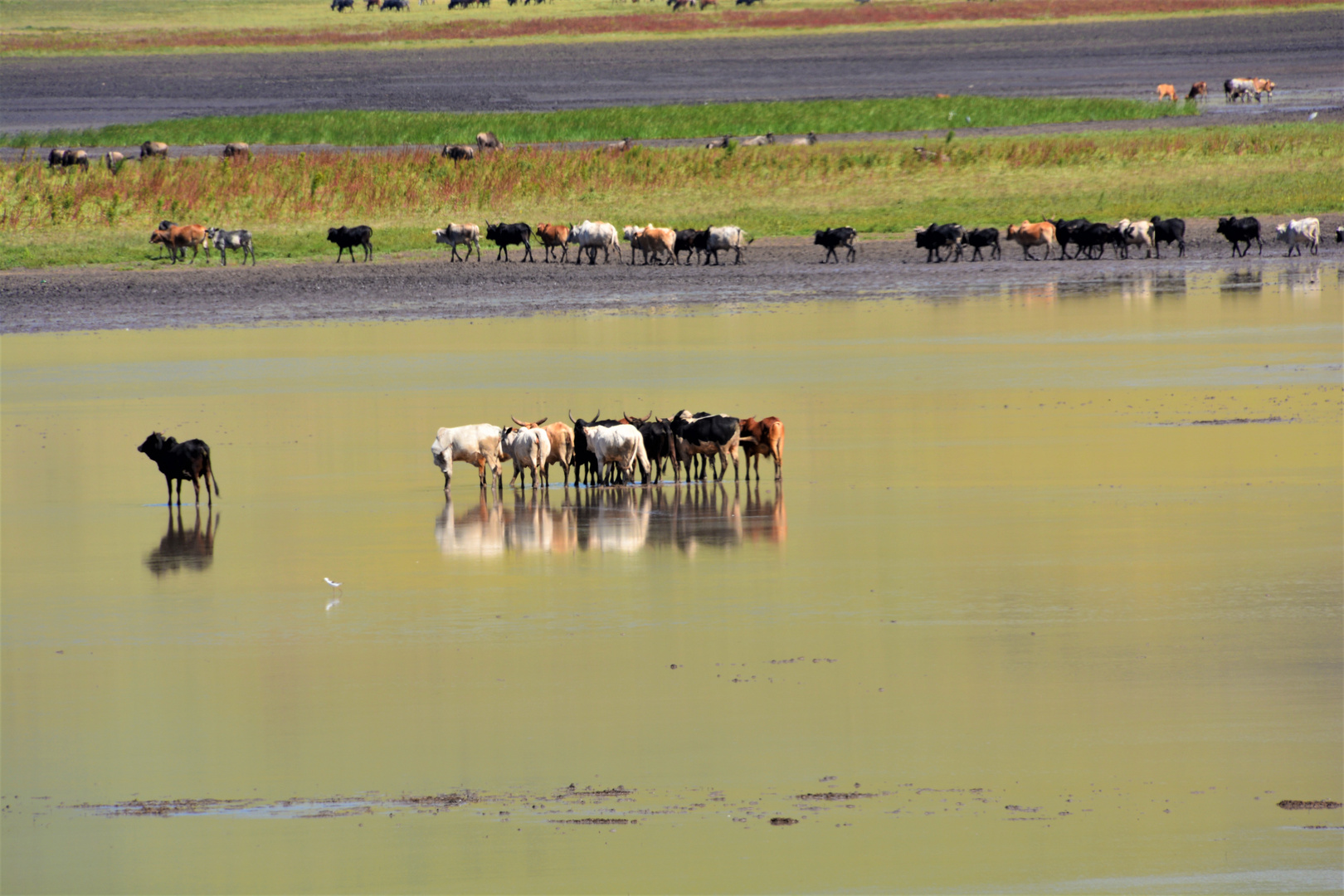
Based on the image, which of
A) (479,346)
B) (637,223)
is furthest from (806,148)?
(479,346)

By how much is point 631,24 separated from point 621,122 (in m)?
42.2

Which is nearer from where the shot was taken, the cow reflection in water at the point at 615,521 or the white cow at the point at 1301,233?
the cow reflection in water at the point at 615,521

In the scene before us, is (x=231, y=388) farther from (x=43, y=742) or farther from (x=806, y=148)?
(x=806, y=148)

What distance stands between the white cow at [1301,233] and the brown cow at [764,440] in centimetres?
2357

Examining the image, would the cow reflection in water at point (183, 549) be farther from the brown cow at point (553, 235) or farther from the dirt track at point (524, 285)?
the brown cow at point (553, 235)

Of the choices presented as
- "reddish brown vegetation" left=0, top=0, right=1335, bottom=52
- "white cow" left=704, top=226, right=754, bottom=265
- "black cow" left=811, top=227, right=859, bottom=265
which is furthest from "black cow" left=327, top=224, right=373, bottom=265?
"reddish brown vegetation" left=0, top=0, right=1335, bottom=52

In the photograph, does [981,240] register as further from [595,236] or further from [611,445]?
[611,445]

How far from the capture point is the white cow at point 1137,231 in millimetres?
38469

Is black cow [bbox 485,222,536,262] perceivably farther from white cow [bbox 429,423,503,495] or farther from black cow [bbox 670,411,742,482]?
black cow [bbox 670,411,742,482]

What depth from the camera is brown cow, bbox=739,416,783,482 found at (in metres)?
16.7

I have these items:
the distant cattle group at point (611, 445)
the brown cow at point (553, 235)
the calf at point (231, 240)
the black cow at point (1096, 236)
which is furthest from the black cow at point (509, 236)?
the distant cattle group at point (611, 445)

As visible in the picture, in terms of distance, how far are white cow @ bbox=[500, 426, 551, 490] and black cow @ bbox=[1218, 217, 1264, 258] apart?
24.5 meters

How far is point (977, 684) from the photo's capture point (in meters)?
9.98

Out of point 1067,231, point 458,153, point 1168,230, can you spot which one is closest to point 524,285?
point 1067,231
